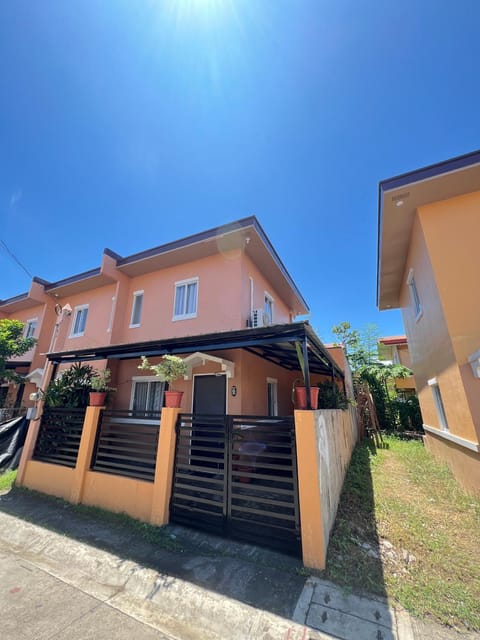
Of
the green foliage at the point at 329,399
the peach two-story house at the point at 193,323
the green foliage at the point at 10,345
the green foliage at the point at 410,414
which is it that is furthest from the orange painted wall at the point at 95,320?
the green foliage at the point at 410,414

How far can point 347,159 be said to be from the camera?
336 inches

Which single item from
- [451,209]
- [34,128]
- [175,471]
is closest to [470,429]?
[451,209]

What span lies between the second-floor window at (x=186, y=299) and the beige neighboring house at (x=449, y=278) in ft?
21.1

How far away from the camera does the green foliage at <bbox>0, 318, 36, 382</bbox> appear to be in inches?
422

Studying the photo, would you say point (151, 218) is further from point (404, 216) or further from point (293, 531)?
point (293, 531)

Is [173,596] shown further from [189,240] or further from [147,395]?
[189,240]

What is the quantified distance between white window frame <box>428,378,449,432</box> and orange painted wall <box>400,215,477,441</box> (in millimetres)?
261

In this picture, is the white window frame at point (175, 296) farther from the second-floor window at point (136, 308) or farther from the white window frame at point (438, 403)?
the white window frame at point (438, 403)

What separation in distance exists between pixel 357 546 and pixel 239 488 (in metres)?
1.97

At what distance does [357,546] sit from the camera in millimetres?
3877

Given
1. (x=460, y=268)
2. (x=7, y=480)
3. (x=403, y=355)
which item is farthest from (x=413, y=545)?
(x=403, y=355)

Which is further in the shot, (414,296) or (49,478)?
(414,296)

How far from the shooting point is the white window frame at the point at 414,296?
8383mm

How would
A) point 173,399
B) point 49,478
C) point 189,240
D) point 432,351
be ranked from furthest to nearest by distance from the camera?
point 189,240, point 432,351, point 49,478, point 173,399
